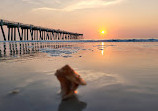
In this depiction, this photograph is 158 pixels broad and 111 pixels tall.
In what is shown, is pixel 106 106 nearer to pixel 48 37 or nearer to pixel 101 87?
pixel 101 87

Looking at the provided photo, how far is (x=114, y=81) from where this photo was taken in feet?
9.51

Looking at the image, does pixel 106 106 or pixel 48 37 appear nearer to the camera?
pixel 106 106

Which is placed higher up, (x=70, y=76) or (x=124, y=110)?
(x=70, y=76)

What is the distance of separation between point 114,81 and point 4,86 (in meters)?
2.21

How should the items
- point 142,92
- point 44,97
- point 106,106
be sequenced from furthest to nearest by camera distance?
point 142,92, point 44,97, point 106,106

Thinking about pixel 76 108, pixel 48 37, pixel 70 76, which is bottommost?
pixel 76 108

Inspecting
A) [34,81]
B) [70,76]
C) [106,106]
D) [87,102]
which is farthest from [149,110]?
[34,81]

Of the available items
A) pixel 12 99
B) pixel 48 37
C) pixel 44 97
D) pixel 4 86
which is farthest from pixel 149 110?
pixel 48 37

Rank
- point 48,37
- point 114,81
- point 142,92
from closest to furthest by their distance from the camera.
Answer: point 142,92, point 114,81, point 48,37

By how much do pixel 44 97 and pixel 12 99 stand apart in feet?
1.56

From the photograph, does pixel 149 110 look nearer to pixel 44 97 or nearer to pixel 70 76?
pixel 70 76

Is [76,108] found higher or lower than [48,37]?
lower

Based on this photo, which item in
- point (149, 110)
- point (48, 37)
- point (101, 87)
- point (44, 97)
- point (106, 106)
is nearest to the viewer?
point (149, 110)

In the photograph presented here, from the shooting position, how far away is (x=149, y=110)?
1736 mm
